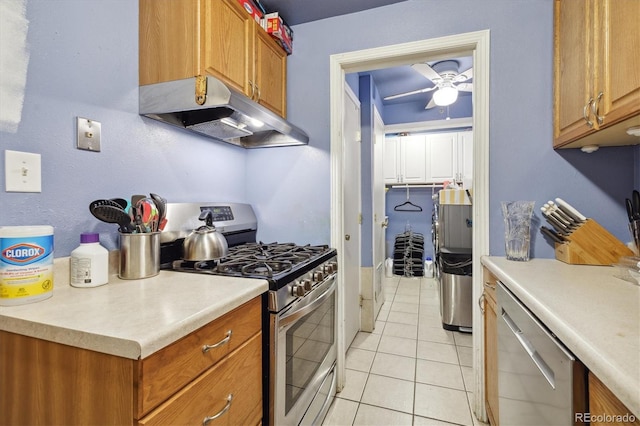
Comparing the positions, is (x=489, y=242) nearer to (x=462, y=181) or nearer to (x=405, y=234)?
(x=462, y=181)

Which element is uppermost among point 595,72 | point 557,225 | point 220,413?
point 595,72

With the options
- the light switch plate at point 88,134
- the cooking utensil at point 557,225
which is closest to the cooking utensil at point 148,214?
the light switch plate at point 88,134

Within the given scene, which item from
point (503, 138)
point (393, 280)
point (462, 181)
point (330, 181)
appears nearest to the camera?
point (503, 138)

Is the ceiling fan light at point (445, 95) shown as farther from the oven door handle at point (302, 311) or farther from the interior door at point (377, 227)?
the oven door handle at point (302, 311)

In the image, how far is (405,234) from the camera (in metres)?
4.68

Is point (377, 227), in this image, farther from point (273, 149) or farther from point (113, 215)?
point (113, 215)

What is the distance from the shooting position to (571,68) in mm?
1300

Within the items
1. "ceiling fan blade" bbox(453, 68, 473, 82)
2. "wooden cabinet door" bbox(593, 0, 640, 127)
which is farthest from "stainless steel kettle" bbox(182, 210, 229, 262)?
"ceiling fan blade" bbox(453, 68, 473, 82)

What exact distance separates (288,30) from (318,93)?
0.46 metres

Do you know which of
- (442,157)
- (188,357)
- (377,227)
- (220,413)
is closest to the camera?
(188,357)

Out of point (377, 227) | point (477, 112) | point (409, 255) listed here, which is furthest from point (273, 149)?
point (409, 255)

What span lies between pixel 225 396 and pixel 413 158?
13.5 feet

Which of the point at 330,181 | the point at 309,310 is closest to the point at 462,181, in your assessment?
the point at 330,181

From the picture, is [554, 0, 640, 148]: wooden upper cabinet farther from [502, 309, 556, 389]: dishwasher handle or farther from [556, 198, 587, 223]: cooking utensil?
[502, 309, 556, 389]: dishwasher handle
